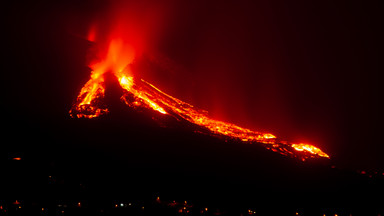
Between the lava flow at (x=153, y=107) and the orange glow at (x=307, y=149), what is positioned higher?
the lava flow at (x=153, y=107)

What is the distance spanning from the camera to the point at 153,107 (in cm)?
525

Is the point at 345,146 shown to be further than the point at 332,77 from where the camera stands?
No

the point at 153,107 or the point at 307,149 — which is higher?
the point at 153,107

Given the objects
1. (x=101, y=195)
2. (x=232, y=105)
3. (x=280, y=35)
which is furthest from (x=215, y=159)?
(x=280, y=35)

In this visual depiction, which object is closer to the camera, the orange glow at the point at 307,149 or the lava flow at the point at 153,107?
the lava flow at the point at 153,107

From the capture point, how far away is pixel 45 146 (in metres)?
4.06

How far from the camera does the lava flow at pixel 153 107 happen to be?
492 centimetres

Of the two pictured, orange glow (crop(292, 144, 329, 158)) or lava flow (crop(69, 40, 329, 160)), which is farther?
orange glow (crop(292, 144, 329, 158))

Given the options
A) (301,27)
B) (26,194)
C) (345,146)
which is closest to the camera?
(26,194)

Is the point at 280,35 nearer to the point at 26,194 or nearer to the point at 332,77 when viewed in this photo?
the point at 332,77

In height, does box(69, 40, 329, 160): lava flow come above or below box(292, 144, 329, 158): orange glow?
above

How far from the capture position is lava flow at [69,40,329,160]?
16.1 feet

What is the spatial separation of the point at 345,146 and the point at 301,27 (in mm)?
5513

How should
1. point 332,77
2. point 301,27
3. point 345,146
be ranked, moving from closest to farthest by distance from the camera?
point 345,146, point 332,77, point 301,27
